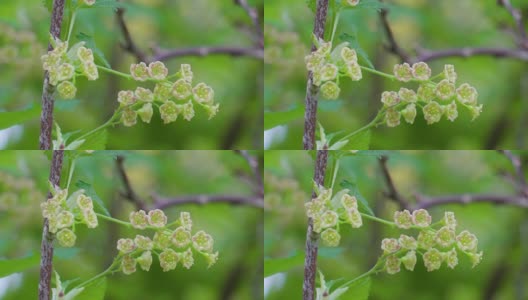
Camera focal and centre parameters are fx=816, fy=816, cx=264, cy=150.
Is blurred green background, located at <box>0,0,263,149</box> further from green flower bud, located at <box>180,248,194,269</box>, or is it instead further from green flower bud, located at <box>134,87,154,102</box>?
green flower bud, located at <box>180,248,194,269</box>

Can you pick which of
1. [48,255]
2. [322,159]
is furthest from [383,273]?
[48,255]

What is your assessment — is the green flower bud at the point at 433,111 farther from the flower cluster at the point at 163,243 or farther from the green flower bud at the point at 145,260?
the green flower bud at the point at 145,260

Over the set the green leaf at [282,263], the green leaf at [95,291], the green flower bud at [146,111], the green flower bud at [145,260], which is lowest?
the green leaf at [95,291]

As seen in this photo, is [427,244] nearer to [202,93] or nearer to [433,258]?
[433,258]

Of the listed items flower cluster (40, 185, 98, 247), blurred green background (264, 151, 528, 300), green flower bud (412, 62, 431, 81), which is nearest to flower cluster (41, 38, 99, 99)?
flower cluster (40, 185, 98, 247)

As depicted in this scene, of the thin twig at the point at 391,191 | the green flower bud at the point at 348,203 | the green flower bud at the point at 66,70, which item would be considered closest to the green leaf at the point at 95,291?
the green flower bud at the point at 66,70

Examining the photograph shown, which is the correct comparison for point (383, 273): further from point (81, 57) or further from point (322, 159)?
point (81, 57)
